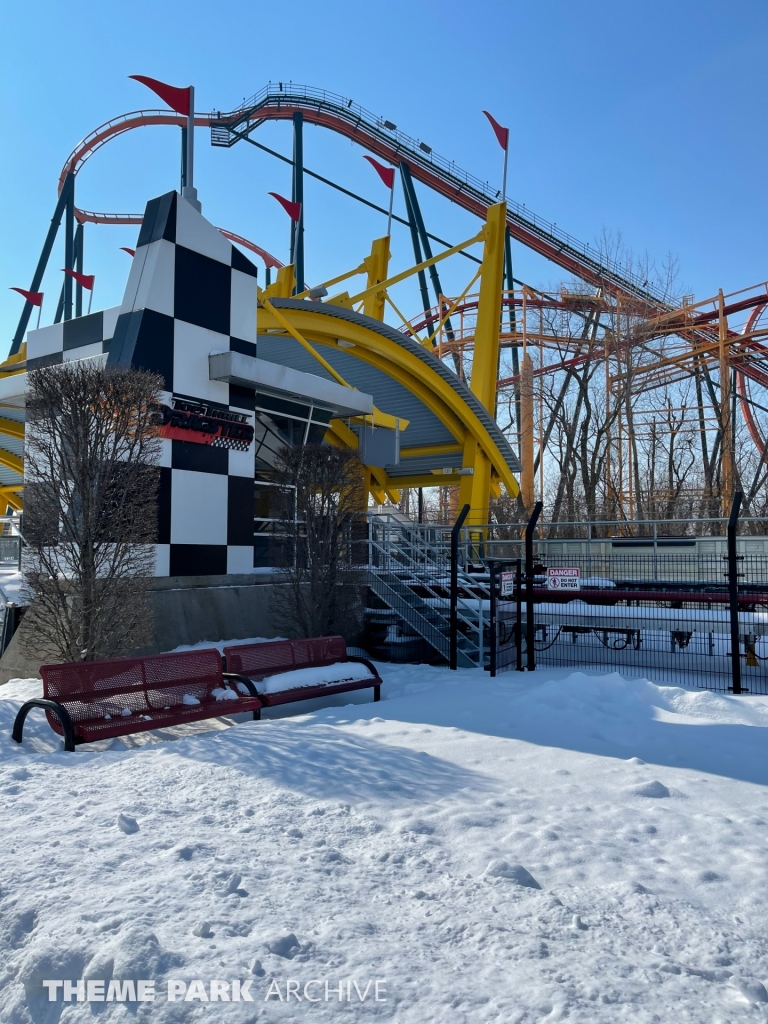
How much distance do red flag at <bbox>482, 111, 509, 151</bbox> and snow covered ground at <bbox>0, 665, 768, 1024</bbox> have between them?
23457 mm

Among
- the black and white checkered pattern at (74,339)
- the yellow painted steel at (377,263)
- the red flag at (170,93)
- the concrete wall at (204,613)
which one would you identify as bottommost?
the concrete wall at (204,613)

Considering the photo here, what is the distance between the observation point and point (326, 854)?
159 inches

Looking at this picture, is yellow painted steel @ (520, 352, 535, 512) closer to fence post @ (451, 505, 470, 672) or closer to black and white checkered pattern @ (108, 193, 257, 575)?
black and white checkered pattern @ (108, 193, 257, 575)

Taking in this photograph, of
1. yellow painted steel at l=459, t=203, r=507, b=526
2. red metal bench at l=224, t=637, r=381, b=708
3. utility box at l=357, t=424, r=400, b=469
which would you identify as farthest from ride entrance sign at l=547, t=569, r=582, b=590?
yellow painted steel at l=459, t=203, r=507, b=526

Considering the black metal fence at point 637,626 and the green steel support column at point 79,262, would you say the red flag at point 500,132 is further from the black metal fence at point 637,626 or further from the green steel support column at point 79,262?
the green steel support column at point 79,262

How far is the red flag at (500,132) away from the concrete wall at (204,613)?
19251 millimetres

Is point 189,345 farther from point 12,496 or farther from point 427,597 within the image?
point 12,496

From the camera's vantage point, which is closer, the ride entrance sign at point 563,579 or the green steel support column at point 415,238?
the ride entrance sign at point 563,579

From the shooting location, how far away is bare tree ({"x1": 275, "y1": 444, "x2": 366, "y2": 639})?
11.6 m

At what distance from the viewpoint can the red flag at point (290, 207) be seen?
2866cm

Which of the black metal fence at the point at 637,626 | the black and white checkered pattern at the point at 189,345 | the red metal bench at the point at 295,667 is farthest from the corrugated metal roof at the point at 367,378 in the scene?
the red metal bench at the point at 295,667

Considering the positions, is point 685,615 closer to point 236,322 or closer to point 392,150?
point 236,322

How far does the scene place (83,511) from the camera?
Answer: 847 cm

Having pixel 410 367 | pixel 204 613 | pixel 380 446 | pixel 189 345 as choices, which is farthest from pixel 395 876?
pixel 410 367
